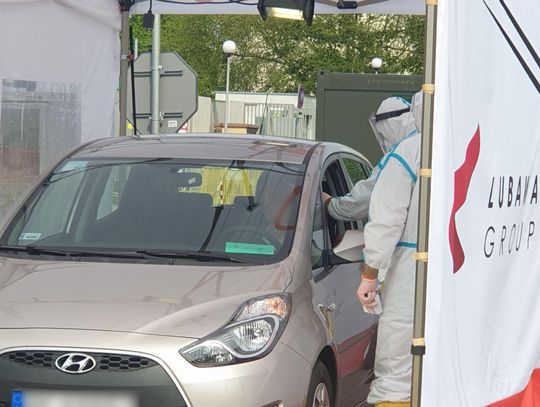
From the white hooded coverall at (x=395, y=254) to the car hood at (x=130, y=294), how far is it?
488mm

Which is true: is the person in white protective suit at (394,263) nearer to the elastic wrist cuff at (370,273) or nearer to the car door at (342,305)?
the elastic wrist cuff at (370,273)

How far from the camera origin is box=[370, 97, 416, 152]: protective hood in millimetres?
5504

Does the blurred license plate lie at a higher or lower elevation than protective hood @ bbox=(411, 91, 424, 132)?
lower

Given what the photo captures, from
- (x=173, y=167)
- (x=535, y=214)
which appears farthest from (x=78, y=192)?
(x=535, y=214)

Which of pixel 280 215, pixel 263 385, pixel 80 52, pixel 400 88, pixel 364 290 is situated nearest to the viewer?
pixel 263 385

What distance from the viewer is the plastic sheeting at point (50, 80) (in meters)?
8.41

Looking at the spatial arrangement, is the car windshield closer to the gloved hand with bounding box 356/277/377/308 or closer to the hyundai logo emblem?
the gloved hand with bounding box 356/277/377/308

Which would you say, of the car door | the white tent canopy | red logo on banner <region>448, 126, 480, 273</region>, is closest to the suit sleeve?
the car door

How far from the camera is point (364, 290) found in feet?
16.0

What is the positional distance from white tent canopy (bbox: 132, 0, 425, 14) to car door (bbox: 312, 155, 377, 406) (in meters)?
3.58

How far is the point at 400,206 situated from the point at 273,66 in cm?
4607

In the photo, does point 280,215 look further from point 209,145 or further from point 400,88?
point 400,88

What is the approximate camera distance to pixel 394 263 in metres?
5.05

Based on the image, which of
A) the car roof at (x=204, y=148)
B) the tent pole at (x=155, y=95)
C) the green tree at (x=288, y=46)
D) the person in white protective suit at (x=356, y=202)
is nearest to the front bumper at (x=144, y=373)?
the person in white protective suit at (x=356, y=202)
